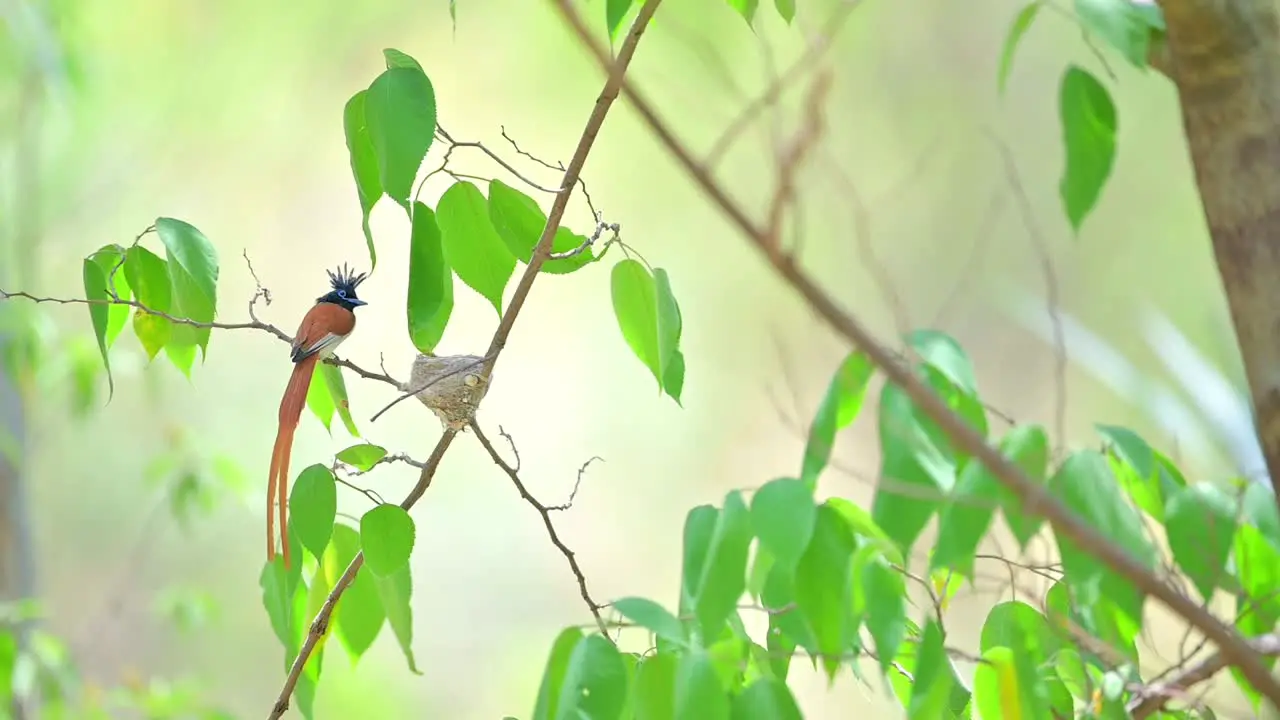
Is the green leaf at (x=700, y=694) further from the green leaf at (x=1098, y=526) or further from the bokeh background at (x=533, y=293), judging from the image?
the bokeh background at (x=533, y=293)

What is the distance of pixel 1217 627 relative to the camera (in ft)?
1.40

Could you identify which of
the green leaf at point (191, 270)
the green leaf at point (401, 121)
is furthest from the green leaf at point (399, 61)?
the green leaf at point (191, 270)

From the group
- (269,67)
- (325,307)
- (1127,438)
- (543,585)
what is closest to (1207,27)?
(1127,438)

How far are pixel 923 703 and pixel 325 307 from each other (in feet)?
2.03

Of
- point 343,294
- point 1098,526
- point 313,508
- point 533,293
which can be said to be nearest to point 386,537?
point 313,508

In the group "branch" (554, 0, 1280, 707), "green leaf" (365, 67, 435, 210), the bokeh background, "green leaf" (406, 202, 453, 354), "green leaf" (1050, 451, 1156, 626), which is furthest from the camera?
the bokeh background

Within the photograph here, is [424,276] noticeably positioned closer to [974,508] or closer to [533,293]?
[974,508]

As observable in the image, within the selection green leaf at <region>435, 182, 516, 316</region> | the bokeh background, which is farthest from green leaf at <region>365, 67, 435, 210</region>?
the bokeh background

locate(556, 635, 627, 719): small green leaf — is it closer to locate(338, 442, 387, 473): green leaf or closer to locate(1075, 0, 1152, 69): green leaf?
locate(338, 442, 387, 473): green leaf

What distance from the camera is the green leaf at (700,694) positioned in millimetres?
513

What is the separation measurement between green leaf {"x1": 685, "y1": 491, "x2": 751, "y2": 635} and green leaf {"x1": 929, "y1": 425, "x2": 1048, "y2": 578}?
0.27ft

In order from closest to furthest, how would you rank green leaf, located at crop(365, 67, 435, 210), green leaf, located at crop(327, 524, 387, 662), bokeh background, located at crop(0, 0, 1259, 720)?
green leaf, located at crop(365, 67, 435, 210) → green leaf, located at crop(327, 524, 387, 662) → bokeh background, located at crop(0, 0, 1259, 720)

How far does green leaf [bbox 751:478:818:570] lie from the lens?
19.6 inches

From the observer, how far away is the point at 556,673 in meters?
0.58
